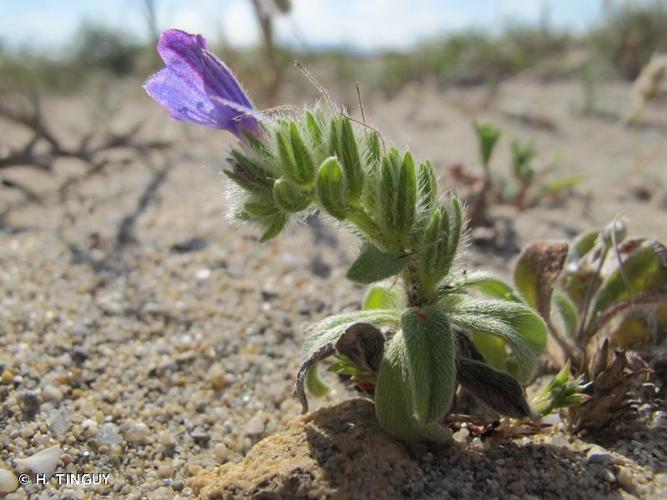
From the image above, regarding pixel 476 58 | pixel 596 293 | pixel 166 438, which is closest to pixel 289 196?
pixel 166 438

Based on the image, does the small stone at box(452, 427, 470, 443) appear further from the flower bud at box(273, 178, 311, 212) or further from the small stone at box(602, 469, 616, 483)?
the flower bud at box(273, 178, 311, 212)

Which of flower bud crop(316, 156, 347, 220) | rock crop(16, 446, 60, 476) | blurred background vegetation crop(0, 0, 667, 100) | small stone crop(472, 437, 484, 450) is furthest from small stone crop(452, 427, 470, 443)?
blurred background vegetation crop(0, 0, 667, 100)

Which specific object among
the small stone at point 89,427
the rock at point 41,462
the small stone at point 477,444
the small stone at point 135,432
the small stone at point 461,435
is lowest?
the small stone at point 461,435

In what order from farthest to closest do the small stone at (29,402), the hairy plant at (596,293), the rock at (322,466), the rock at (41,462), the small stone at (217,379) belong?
1. the small stone at (217,379)
2. the hairy plant at (596,293)
3. the small stone at (29,402)
4. the rock at (41,462)
5. the rock at (322,466)

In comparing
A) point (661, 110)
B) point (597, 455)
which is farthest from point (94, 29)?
point (597, 455)

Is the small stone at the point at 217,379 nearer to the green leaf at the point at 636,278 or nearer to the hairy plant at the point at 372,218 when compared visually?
the hairy plant at the point at 372,218

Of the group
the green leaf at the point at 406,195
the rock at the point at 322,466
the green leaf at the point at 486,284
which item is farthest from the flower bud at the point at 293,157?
the rock at the point at 322,466
